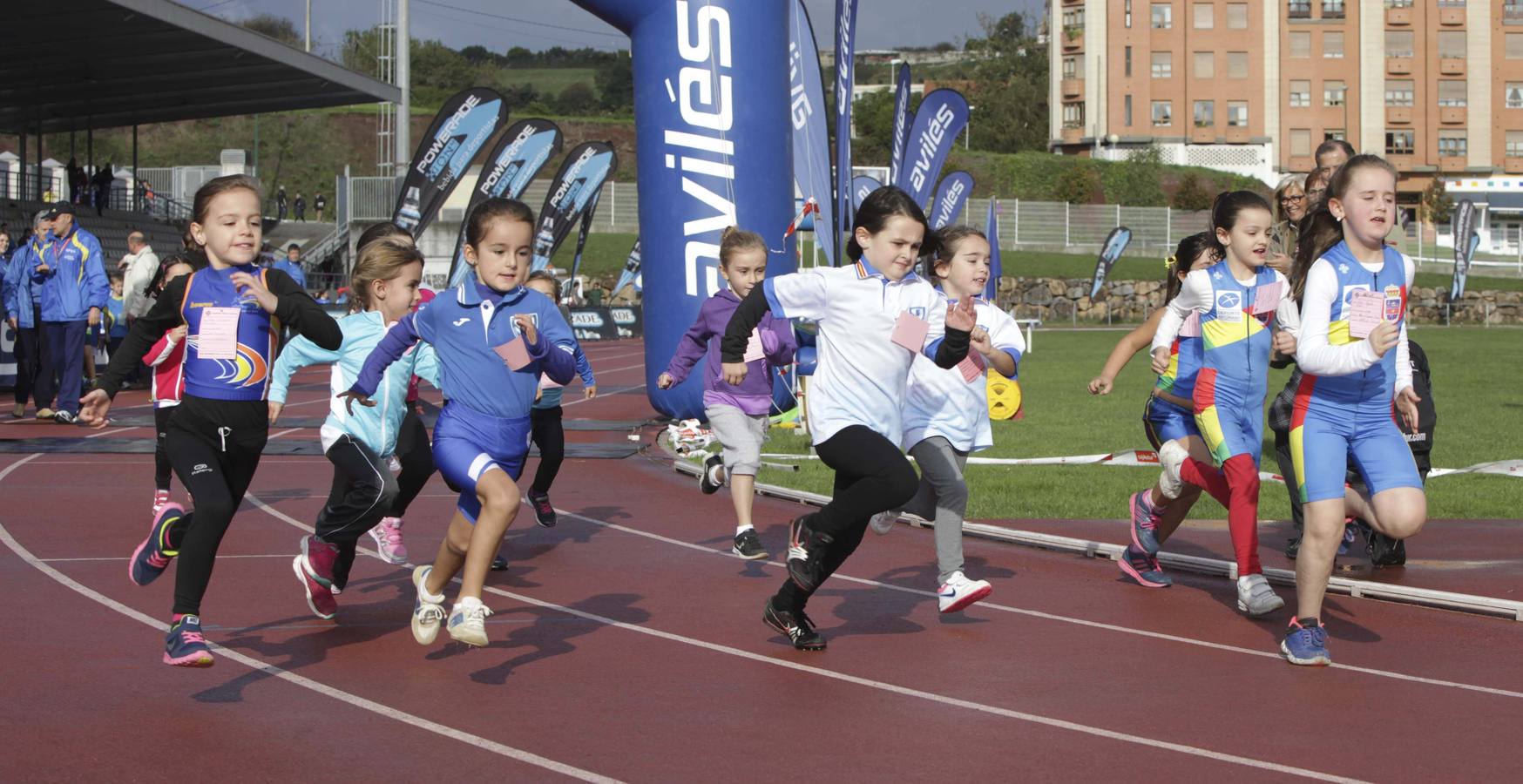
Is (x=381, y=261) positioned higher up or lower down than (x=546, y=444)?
higher up

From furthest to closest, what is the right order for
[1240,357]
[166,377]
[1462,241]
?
1. [1462,241]
2. [166,377]
3. [1240,357]

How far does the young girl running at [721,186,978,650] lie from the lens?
6254mm

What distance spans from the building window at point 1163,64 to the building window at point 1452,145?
14.6m

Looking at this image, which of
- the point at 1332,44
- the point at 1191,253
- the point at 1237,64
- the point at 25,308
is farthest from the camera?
the point at 1237,64

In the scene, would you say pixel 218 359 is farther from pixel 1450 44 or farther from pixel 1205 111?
pixel 1450 44

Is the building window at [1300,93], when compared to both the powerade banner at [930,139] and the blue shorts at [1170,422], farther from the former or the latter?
the blue shorts at [1170,422]

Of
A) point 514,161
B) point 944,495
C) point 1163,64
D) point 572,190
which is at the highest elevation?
point 1163,64

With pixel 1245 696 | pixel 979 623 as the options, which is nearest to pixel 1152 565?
pixel 979 623

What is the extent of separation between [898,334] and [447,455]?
182 cm

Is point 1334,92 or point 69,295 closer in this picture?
point 69,295

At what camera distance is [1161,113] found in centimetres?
8444

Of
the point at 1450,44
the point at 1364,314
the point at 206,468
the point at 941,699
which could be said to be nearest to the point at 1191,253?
the point at 1364,314

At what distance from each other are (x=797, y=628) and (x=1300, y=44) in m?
83.6

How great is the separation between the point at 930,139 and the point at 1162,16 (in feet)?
218
